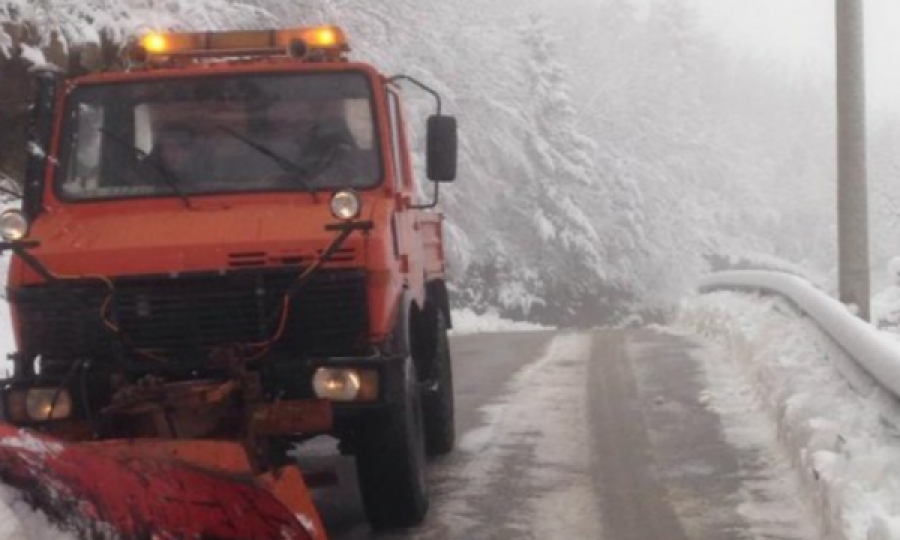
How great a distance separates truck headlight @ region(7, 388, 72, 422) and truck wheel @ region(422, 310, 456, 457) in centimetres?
272

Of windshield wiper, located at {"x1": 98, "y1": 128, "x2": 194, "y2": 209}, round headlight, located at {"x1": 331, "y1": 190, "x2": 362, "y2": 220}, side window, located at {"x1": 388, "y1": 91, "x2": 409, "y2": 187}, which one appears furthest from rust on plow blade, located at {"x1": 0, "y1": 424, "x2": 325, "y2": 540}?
side window, located at {"x1": 388, "y1": 91, "x2": 409, "y2": 187}

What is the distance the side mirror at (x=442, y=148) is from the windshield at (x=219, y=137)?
2.32 ft

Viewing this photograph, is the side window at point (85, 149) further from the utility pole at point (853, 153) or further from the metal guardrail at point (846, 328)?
the utility pole at point (853, 153)

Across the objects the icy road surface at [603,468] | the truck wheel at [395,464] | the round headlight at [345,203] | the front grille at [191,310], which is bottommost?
the icy road surface at [603,468]

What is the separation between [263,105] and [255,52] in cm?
90

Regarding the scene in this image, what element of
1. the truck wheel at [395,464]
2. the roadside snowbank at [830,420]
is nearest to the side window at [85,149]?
the truck wheel at [395,464]

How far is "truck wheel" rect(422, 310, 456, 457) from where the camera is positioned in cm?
831

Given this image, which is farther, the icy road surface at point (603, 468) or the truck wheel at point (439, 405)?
the truck wheel at point (439, 405)

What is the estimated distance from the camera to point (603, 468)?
812 cm

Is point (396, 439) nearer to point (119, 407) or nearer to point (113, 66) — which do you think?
point (119, 407)

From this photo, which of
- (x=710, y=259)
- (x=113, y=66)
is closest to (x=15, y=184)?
(x=113, y=66)

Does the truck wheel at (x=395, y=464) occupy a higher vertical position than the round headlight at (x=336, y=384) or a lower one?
lower

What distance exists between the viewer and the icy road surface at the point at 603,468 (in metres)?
6.73

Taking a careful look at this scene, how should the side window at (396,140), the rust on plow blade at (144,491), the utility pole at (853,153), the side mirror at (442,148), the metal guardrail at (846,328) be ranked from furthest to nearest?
1. the utility pole at (853,153)
2. the side mirror at (442,148)
3. the side window at (396,140)
4. the metal guardrail at (846,328)
5. the rust on plow blade at (144,491)
